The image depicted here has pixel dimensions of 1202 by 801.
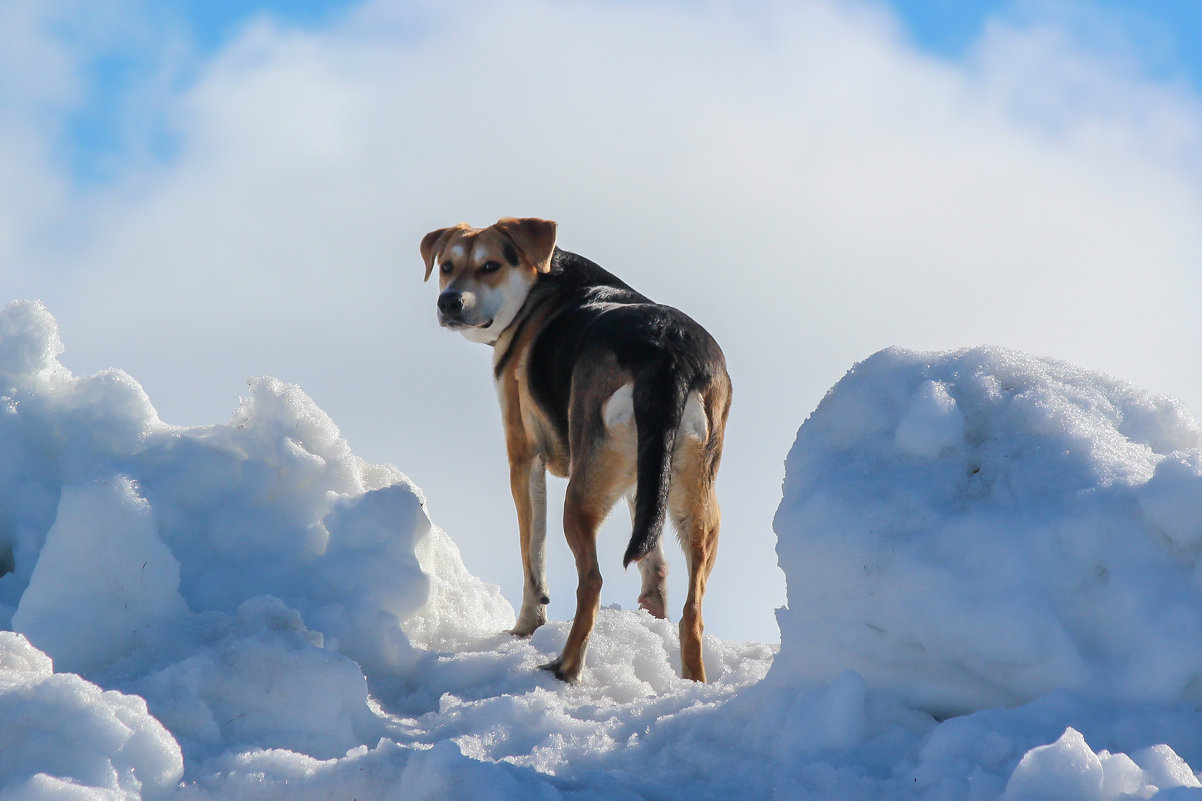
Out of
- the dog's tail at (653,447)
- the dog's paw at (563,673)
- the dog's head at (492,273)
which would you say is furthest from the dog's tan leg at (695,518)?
the dog's head at (492,273)

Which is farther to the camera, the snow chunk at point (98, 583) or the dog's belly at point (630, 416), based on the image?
the dog's belly at point (630, 416)

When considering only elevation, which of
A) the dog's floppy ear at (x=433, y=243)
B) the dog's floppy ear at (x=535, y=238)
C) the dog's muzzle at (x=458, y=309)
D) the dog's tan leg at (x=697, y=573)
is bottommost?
the dog's tan leg at (x=697, y=573)

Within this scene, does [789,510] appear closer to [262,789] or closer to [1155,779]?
[1155,779]

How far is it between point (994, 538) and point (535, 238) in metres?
3.92

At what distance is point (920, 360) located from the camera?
385 centimetres

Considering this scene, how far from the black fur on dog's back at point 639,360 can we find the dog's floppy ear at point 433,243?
0.89 m

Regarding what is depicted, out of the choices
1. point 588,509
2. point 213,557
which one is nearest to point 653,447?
point 588,509

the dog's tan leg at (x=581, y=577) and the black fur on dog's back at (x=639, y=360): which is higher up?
the black fur on dog's back at (x=639, y=360)

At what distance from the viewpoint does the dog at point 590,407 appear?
4473 millimetres

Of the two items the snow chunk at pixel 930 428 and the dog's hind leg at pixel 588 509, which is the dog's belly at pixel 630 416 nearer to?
the dog's hind leg at pixel 588 509

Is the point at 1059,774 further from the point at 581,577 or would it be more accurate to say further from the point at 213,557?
the point at 213,557

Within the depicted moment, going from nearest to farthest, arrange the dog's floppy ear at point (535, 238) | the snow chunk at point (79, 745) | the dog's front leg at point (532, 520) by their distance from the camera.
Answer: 1. the snow chunk at point (79, 745)
2. the dog's front leg at point (532, 520)
3. the dog's floppy ear at point (535, 238)

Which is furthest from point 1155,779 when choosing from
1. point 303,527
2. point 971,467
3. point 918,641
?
point 303,527

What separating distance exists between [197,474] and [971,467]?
11.4 feet
